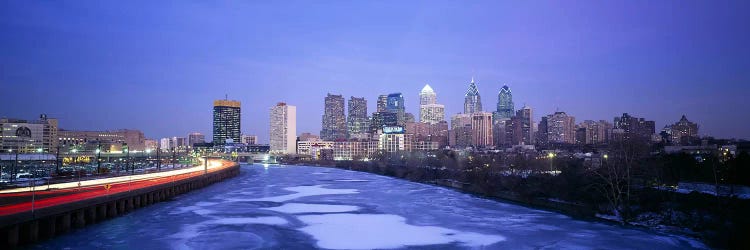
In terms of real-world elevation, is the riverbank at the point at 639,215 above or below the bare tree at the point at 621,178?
below

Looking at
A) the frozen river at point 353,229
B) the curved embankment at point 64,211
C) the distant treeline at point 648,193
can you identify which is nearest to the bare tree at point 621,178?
the distant treeline at point 648,193

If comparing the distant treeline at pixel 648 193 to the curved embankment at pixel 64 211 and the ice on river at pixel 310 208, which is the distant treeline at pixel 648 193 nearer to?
the ice on river at pixel 310 208

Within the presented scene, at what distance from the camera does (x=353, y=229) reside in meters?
32.4

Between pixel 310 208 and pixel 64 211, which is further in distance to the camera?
pixel 310 208

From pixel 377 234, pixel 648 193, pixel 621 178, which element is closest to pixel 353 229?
pixel 377 234

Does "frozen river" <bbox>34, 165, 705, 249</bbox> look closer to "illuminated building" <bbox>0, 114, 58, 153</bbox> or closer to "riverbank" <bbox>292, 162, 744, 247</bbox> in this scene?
"riverbank" <bbox>292, 162, 744, 247</bbox>

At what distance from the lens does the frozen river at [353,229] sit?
27359 mm

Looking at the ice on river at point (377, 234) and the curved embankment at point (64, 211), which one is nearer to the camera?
the curved embankment at point (64, 211)

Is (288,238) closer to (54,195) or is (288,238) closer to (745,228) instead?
(54,195)

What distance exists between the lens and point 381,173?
370ft

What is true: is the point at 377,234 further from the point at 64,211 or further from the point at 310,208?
the point at 64,211

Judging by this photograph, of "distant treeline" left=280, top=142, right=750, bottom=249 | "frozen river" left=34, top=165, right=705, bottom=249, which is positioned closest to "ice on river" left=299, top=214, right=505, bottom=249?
"frozen river" left=34, top=165, right=705, bottom=249

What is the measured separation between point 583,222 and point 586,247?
391 inches

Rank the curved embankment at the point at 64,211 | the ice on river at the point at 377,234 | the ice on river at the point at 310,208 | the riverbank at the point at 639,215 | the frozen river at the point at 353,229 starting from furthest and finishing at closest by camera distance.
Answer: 1. the ice on river at the point at 310,208
2. the riverbank at the point at 639,215
3. the ice on river at the point at 377,234
4. the frozen river at the point at 353,229
5. the curved embankment at the point at 64,211
